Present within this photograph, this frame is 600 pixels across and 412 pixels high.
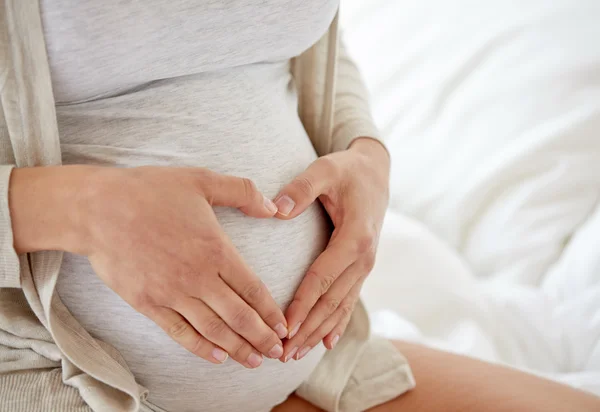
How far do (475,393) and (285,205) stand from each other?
1.17ft

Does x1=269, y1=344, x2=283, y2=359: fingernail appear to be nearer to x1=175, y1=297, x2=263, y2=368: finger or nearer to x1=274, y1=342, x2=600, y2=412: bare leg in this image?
x1=175, y1=297, x2=263, y2=368: finger

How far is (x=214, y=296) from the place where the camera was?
563mm

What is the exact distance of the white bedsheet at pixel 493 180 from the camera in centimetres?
111

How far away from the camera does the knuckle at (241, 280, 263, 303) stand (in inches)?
23.0

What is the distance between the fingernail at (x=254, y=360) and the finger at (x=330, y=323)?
0.06 meters

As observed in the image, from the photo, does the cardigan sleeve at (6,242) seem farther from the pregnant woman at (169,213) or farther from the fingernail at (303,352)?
the fingernail at (303,352)

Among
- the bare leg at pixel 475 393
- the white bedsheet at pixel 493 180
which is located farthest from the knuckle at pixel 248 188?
the white bedsheet at pixel 493 180

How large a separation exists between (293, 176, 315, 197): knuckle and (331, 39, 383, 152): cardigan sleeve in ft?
0.58

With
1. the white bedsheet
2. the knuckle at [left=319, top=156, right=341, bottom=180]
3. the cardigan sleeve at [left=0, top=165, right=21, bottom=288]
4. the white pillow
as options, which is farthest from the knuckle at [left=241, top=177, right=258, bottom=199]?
the white pillow

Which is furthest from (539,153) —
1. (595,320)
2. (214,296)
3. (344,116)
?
(214,296)

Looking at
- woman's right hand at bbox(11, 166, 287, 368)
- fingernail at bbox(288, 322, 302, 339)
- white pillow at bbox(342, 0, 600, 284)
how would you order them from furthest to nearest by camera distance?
white pillow at bbox(342, 0, 600, 284) < fingernail at bbox(288, 322, 302, 339) < woman's right hand at bbox(11, 166, 287, 368)

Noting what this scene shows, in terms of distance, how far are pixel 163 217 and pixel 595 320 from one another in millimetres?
852

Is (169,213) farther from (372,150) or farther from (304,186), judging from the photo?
(372,150)

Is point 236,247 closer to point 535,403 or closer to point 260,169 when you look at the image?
point 260,169
